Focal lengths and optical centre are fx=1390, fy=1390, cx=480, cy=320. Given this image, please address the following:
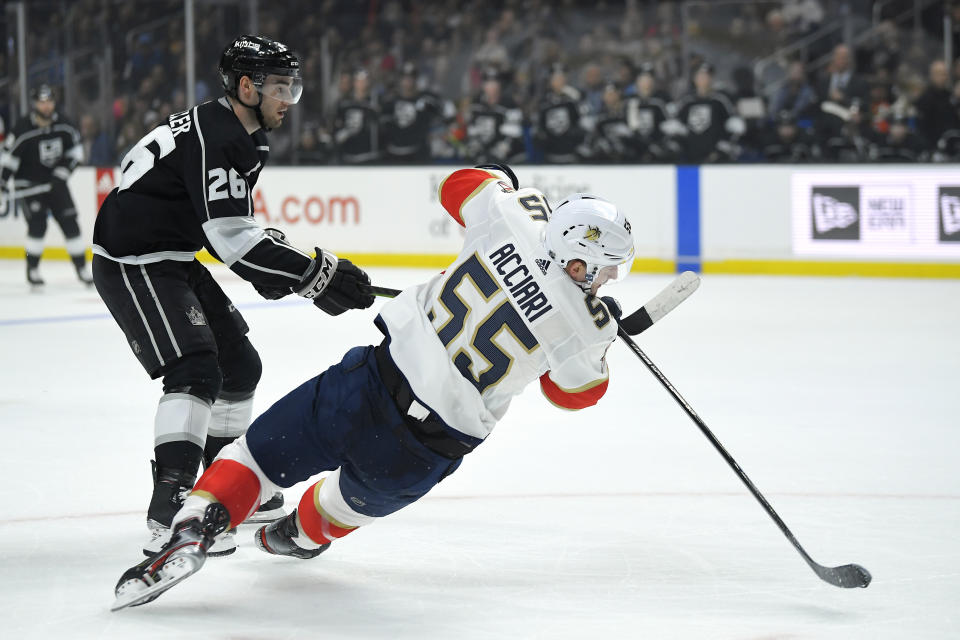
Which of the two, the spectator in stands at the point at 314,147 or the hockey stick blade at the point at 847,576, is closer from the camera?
the hockey stick blade at the point at 847,576

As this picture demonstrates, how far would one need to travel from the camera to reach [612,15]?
40.2ft

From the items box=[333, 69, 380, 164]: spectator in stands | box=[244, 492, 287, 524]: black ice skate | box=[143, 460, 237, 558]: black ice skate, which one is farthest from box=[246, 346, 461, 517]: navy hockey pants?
box=[333, 69, 380, 164]: spectator in stands

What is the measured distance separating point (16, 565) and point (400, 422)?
1.02 meters

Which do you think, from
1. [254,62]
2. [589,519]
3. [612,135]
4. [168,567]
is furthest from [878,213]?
[168,567]

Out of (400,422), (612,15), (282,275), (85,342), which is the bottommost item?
(85,342)

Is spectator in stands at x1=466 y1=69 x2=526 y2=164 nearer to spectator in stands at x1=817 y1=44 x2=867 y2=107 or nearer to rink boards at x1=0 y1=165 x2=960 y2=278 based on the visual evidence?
rink boards at x1=0 y1=165 x2=960 y2=278

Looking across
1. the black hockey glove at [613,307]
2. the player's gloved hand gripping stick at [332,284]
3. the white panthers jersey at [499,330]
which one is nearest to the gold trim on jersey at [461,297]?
the white panthers jersey at [499,330]

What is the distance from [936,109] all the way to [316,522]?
318 inches

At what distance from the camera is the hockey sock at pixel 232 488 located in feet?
9.44

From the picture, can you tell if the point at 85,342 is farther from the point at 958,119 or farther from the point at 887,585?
the point at 958,119

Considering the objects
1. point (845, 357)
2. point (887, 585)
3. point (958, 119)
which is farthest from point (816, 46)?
point (887, 585)

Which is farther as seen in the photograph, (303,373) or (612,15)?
(612,15)

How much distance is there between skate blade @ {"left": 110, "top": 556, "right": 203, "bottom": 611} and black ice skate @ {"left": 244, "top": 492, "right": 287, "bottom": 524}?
2.81ft

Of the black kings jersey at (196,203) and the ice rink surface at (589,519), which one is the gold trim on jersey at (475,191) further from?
the ice rink surface at (589,519)
